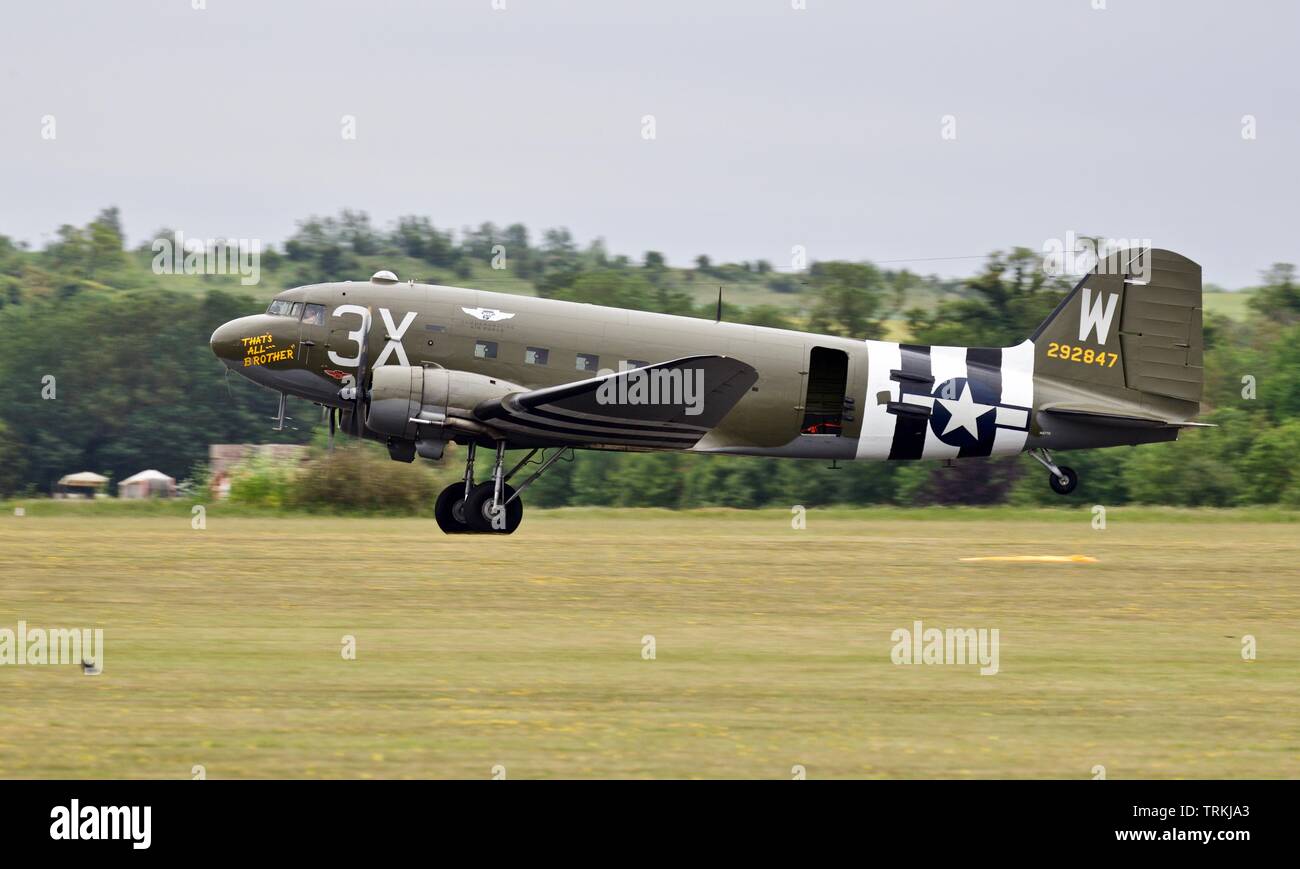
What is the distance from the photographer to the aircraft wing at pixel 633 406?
24.7 metres

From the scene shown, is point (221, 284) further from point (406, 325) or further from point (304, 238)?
point (406, 325)

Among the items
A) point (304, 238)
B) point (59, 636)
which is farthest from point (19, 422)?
point (59, 636)

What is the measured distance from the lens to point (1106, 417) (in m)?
28.4

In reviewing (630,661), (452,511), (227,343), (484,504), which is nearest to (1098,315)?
(484,504)

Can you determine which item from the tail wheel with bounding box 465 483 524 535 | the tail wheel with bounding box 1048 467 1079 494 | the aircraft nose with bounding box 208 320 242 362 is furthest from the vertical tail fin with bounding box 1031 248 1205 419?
the aircraft nose with bounding box 208 320 242 362

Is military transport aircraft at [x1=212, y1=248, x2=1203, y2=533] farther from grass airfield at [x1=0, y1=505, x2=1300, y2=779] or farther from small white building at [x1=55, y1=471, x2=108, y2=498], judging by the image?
small white building at [x1=55, y1=471, x2=108, y2=498]

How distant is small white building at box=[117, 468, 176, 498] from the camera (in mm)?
51359

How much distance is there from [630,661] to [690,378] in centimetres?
1044

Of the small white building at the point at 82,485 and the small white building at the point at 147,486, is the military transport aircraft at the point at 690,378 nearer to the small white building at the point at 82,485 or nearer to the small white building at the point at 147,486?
the small white building at the point at 147,486

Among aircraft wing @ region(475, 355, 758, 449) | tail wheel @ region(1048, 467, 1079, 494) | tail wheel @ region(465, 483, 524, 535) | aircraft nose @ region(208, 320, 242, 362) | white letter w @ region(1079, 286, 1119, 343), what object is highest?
white letter w @ region(1079, 286, 1119, 343)

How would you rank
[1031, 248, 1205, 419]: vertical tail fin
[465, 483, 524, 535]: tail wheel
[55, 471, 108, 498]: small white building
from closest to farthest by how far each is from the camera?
[465, 483, 524, 535]: tail wheel, [1031, 248, 1205, 419]: vertical tail fin, [55, 471, 108, 498]: small white building

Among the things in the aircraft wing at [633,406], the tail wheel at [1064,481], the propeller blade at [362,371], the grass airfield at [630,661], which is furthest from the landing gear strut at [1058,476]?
the propeller blade at [362,371]

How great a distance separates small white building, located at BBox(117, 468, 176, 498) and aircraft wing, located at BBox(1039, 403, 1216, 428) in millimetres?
32594

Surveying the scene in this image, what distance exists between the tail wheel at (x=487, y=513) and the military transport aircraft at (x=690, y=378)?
0.03 m
